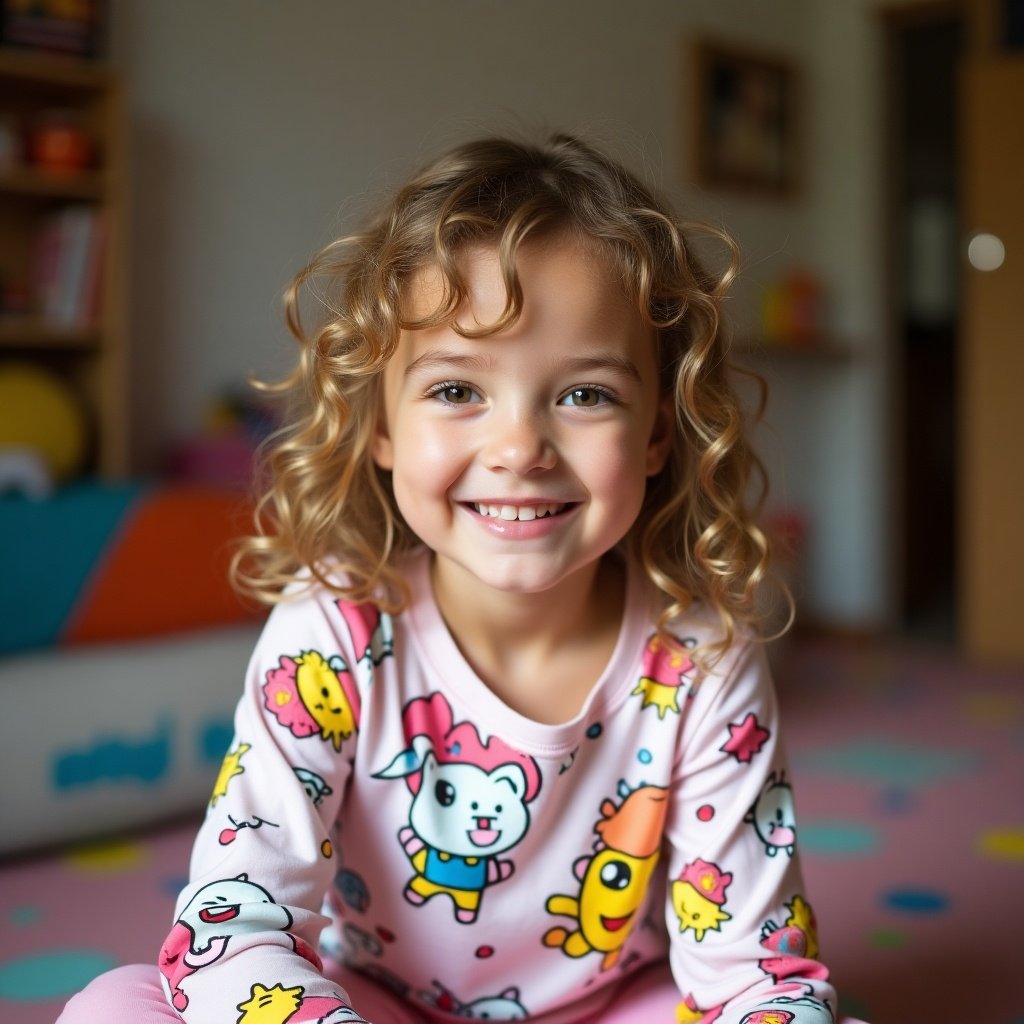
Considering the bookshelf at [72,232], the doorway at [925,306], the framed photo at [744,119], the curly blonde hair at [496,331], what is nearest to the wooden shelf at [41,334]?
the bookshelf at [72,232]

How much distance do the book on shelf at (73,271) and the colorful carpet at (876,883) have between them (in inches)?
40.6

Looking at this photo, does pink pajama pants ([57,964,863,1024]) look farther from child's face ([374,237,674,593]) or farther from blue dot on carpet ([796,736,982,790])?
blue dot on carpet ([796,736,982,790])

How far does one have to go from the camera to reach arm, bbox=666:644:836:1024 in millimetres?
A: 883

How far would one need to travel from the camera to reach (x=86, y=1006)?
31.9 inches

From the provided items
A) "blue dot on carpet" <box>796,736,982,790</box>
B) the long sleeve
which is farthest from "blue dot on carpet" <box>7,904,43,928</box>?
"blue dot on carpet" <box>796,736,982,790</box>

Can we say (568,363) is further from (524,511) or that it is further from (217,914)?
(217,914)

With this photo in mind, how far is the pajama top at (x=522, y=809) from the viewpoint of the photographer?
0.88 metres

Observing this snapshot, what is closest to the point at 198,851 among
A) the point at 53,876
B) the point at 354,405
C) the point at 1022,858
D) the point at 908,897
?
the point at 354,405

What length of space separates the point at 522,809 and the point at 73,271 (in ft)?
5.85

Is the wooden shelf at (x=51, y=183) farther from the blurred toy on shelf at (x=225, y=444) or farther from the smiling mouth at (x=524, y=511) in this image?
the smiling mouth at (x=524, y=511)

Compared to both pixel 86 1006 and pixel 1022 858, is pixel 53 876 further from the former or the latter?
pixel 1022 858

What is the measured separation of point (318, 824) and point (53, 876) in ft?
3.13

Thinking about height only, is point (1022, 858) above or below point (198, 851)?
below

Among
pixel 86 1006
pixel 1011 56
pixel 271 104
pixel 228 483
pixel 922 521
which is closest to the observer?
pixel 86 1006
